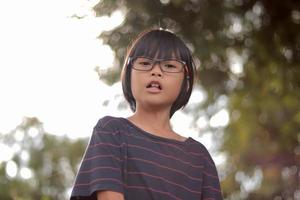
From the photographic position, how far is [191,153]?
3072 mm

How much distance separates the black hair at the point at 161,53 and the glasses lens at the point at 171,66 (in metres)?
0.02

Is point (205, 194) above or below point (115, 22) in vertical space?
below

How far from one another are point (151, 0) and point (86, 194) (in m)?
5.18

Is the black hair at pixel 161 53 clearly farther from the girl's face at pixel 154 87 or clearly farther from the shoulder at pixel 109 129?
the shoulder at pixel 109 129

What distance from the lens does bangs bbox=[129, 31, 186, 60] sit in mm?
3051

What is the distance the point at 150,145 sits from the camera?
293cm

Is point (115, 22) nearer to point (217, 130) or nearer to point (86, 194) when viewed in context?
point (217, 130)

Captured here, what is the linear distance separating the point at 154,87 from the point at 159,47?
164 mm

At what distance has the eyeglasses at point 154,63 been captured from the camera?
302cm

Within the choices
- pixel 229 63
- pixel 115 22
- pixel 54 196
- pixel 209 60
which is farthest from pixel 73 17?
pixel 54 196

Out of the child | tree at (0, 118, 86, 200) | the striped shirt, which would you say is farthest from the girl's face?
tree at (0, 118, 86, 200)

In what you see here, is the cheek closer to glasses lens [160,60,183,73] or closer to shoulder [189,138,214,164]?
glasses lens [160,60,183,73]

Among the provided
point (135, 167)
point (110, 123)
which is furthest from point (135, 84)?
point (135, 167)

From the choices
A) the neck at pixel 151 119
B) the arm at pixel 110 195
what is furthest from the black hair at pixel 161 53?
the arm at pixel 110 195
